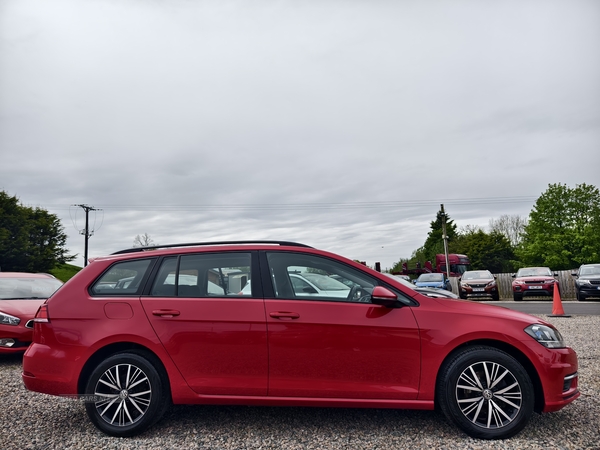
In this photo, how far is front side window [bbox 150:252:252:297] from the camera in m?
4.28

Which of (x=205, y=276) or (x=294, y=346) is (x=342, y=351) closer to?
(x=294, y=346)

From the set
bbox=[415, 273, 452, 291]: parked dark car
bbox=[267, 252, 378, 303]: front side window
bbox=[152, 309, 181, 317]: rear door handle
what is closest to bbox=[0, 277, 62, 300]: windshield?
bbox=[152, 309, 181, 317]: rear door handle

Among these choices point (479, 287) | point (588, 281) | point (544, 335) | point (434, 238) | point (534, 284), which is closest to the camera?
point (544, 335)

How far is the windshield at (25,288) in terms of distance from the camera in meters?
8.45

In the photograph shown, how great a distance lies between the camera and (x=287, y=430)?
13.7 ft

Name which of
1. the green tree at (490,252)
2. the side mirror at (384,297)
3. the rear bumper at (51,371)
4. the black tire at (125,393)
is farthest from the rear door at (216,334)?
the green tree at (490,252)

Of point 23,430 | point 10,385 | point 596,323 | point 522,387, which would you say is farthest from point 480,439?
point 596,323

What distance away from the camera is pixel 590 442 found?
3826 mm

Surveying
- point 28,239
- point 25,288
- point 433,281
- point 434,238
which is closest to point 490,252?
point 434,238

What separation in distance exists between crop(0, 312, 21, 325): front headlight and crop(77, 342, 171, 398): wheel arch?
13.0 ft

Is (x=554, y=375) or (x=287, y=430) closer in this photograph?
(x=554, y=375)

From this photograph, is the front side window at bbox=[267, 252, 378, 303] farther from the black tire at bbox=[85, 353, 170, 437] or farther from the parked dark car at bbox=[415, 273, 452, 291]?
the parked dark car at bbox=[415, 273, 452, 291]

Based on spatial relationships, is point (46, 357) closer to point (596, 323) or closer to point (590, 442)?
point (590, 442)

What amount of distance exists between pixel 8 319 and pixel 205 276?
15.6 feet
